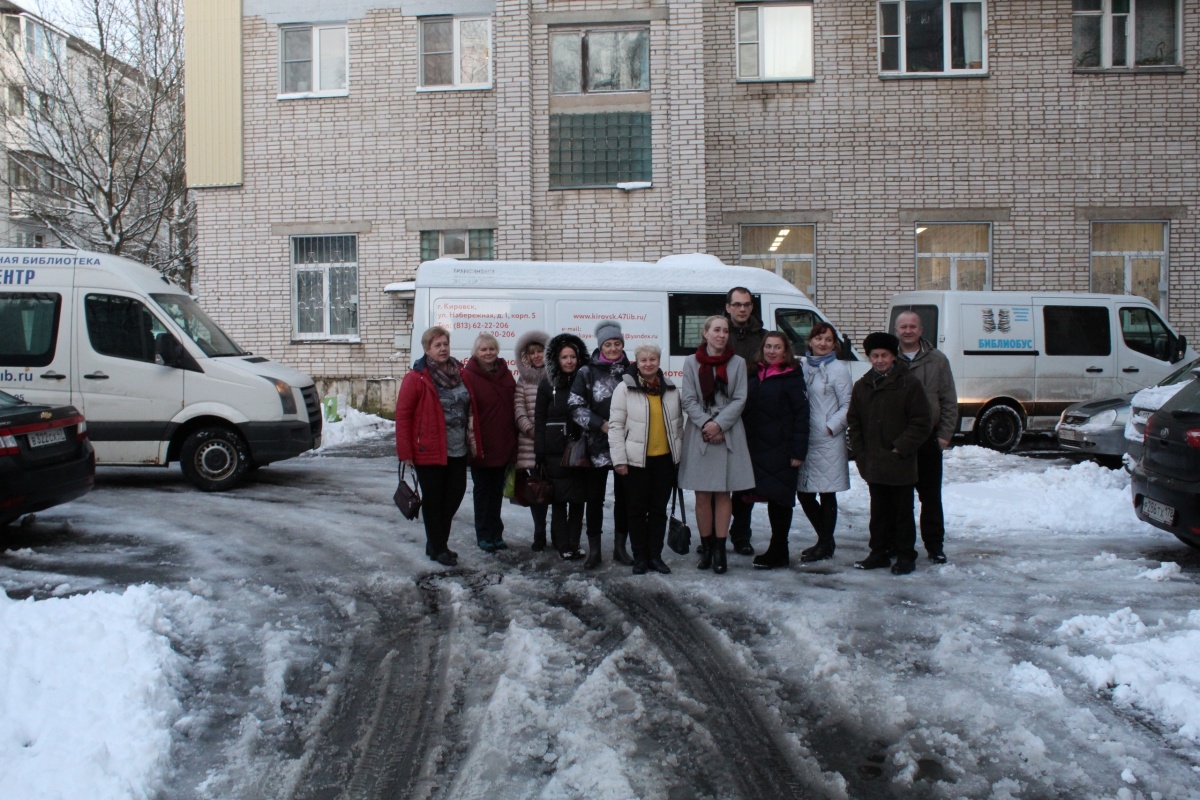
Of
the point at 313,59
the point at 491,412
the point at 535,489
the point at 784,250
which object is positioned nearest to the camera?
the point at 535,489

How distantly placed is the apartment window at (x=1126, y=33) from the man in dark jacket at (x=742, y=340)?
44.0 feet

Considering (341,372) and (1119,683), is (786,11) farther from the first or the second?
(1119,683)

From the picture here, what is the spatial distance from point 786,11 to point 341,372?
33.6 feet

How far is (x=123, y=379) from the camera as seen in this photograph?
10.3 metres

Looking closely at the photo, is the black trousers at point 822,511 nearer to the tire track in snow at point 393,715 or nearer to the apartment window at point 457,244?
the tire track in snow at point 393,715

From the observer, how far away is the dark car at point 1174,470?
6.58m

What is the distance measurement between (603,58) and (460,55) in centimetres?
283

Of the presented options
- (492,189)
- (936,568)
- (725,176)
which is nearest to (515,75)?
(492,189)

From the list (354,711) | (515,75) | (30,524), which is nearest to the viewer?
(354,711)

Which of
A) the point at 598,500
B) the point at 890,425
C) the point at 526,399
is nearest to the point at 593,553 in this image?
the point at 598,500

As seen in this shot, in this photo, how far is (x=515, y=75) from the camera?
16750mm

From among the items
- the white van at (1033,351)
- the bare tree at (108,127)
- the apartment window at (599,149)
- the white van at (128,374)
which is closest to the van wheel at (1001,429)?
the white van at (1033,351)

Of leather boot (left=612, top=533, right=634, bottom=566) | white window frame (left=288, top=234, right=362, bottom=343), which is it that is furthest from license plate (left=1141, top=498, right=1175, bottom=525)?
white window frame (left=288, top=234, right=362, bottom=343)

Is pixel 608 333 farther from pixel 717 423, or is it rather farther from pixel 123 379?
pixel 123 379
